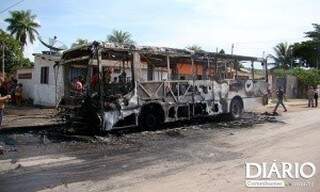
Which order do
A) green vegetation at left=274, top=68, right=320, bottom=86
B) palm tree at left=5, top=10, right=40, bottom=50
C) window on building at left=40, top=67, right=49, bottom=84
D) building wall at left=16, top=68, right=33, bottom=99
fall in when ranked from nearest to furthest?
window on building at left=40, top=67, right=49, bottom=84, building wall at left=16, top=68, right=33, bottom=99, green vegetation at left=274, top=68, right=320, bottom=86, palm tree at left=5, top=10, right=40, bottom=50

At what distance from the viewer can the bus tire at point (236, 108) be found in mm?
19109

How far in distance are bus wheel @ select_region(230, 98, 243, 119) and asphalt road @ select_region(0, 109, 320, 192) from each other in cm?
269

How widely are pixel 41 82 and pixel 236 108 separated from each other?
47.8 ft

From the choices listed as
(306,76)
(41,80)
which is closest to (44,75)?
(41,80)

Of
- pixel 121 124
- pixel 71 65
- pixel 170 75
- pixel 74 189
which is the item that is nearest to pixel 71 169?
pixel 74 189

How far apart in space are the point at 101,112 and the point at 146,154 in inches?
116

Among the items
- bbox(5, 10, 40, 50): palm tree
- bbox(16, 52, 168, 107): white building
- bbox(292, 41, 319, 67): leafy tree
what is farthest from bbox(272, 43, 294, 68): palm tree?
bbox(16, 52, 168, 107): white building

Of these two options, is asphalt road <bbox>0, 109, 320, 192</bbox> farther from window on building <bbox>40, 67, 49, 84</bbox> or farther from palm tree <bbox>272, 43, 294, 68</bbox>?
palm tree <bbox>272, 43, 294, 68</bbox>

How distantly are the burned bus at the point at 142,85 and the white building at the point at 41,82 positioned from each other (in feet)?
39.6

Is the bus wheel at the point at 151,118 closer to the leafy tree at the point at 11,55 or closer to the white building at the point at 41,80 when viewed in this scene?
the white building at the point at 41,80

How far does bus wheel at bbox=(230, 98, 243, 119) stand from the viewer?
1911cm

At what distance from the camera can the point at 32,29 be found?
6272cm

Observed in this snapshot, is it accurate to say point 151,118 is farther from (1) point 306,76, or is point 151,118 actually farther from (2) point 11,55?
(1) point 306,76

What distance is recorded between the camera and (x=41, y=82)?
2953 centimetres
